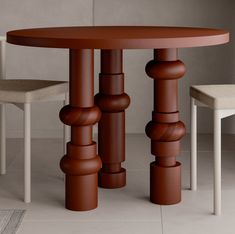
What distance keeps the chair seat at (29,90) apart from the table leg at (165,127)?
462mm

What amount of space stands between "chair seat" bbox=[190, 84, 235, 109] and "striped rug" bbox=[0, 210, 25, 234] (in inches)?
33.5

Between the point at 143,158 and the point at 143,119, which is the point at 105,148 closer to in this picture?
the point at 143,158

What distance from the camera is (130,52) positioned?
4250 mm

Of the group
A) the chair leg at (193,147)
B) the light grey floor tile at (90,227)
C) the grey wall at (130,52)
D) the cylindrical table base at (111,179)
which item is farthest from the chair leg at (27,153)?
the grey wall at (130,52)

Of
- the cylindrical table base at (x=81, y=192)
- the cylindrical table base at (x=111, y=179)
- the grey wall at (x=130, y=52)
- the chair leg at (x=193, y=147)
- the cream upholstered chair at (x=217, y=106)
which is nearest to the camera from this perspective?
the cream upholstered chair at (x=217, y=106)

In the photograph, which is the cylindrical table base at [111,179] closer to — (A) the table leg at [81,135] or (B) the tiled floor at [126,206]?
(B) the tiled floor at [126,206]

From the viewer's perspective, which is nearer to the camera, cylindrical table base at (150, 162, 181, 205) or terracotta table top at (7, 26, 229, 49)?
terracotta table top at (7, 26, 229, 49)

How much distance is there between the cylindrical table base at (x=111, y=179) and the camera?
304cm

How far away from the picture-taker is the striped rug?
8.15 ft

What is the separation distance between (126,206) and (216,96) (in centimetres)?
58

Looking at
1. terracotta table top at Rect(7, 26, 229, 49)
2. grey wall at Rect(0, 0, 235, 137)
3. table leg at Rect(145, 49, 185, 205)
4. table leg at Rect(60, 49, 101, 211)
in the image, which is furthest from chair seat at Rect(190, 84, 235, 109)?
grey wall at Rect(0, 0, 235, 137)

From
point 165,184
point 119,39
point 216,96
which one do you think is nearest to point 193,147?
point 165,184

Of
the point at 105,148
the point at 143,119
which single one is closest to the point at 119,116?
the point at 105,148

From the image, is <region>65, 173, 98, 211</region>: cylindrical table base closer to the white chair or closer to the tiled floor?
the tiled floor
